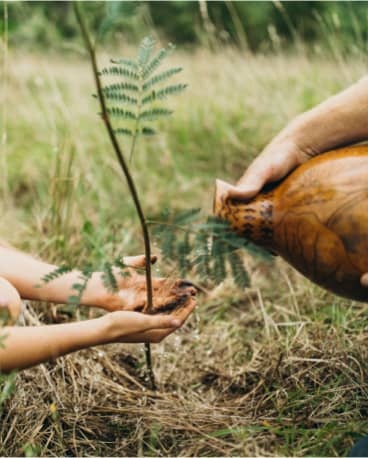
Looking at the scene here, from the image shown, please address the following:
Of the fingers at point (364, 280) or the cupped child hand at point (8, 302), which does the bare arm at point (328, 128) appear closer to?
the fingers at point (364, 280)

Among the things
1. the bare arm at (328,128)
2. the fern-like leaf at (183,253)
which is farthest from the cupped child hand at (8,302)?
the bare arm at (328,128)

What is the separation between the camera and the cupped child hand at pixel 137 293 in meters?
1.76

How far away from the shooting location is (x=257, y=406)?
188 cm

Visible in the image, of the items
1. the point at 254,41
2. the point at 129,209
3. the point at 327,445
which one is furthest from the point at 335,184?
the point at 254,41

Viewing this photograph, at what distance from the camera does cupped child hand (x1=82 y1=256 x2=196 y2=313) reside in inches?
69.2

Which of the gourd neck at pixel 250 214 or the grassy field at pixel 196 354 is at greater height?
the gourd neck at pixel 250 214

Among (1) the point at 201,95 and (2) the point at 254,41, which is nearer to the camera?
(1) the point at 201,95

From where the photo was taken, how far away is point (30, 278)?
75.9 inches

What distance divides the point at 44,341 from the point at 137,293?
40cm

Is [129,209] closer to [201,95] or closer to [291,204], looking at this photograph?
[201,95]

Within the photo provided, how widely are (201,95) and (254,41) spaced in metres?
9.91

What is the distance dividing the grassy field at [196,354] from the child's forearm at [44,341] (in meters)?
0.25

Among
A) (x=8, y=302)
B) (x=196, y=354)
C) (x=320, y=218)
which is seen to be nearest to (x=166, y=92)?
(x=320, y=218)

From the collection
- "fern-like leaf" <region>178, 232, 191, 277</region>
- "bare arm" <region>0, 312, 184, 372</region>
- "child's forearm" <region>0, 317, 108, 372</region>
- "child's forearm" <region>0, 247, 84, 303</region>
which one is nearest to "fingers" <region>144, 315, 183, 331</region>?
"bare arm" <region>0, 312, 184, 372</region>
